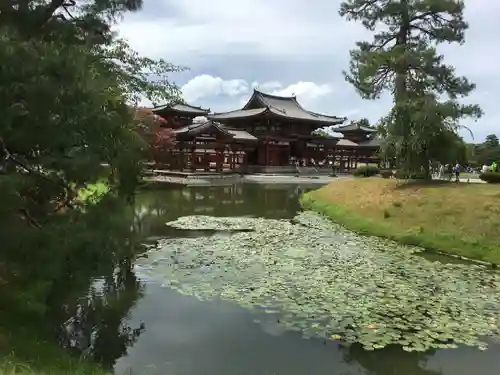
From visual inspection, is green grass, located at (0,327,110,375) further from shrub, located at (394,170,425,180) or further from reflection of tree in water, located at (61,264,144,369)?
shrub, located at (394,170,425,180)

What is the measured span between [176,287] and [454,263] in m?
8.59

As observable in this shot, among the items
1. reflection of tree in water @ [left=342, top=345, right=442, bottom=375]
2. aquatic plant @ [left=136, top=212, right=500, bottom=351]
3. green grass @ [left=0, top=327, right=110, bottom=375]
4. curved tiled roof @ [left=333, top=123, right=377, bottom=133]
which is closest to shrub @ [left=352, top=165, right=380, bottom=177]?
aquatic plant @ [left=136, top=212, right=500, bottom=351]

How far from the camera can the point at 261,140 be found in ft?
189

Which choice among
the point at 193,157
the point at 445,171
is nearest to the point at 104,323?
the point at 445,171

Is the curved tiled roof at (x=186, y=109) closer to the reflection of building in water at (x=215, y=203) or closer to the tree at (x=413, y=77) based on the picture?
the reflection of building in water at (x=215, y=203)

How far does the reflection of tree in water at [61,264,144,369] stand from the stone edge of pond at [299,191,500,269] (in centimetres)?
1021

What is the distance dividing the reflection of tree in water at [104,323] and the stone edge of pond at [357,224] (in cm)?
1021

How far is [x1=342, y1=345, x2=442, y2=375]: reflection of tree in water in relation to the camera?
24.2ft

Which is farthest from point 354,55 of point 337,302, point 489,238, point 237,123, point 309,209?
point 237,123

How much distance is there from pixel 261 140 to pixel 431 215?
39.8 m

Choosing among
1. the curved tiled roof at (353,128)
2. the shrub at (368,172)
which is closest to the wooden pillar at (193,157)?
the shrub at (368,172)

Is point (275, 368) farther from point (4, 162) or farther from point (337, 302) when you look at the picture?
point (4, 162)

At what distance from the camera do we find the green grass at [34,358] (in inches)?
207

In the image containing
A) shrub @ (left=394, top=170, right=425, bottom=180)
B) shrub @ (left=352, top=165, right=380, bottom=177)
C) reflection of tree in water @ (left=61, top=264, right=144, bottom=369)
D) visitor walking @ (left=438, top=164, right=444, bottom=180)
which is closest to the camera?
reflection of tree in water @ (left=61, top=264, right=144, bottom=369)
